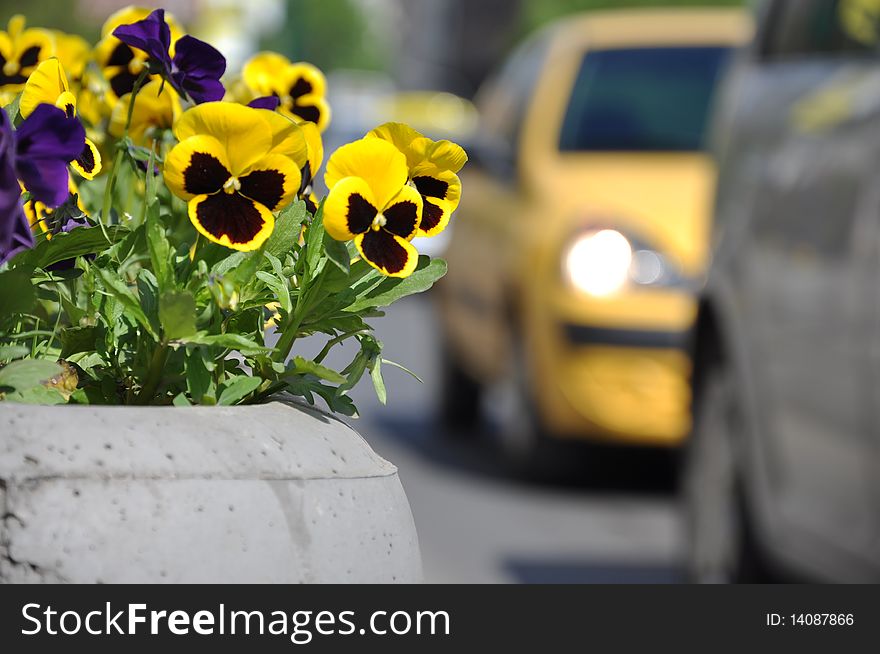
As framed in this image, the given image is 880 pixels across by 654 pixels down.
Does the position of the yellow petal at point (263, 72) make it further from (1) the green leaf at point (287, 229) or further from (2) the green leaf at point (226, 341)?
(2) the green leaf at point (226, 341)

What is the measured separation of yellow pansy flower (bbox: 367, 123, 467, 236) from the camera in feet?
5.32

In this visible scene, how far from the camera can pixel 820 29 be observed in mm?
4816

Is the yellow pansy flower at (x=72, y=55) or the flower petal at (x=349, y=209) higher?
the yellow pansy flower at (x=72, y=55)

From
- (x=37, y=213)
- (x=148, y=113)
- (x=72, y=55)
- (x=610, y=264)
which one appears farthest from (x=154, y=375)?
(x=610, y=264)

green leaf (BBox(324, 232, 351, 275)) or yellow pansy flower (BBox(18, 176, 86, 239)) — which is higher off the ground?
yellow pansy flower (BBox(18, 176, 86, 239))

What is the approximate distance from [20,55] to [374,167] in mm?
701

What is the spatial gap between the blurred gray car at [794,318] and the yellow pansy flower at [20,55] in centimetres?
→ 205

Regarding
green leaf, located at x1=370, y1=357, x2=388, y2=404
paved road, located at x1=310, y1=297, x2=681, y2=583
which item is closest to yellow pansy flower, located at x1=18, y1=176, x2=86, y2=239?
green leaf, located at x1=370, y1=357, x2=388, y2=404

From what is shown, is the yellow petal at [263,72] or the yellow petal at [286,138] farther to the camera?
the yellow petal at [263,72]

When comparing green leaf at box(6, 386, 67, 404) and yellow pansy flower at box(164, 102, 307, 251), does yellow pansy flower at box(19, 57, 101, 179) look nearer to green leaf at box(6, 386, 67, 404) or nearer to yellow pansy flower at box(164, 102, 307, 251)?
yellow pansy flower at box(164, 102, 307, 251)

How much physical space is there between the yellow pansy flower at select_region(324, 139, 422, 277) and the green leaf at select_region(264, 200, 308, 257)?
6 centimetres

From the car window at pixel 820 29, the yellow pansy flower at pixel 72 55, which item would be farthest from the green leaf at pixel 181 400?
the car window at pixel 820 29

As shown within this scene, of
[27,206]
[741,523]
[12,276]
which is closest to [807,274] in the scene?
[741,523]

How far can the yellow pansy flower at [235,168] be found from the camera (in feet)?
5.10
